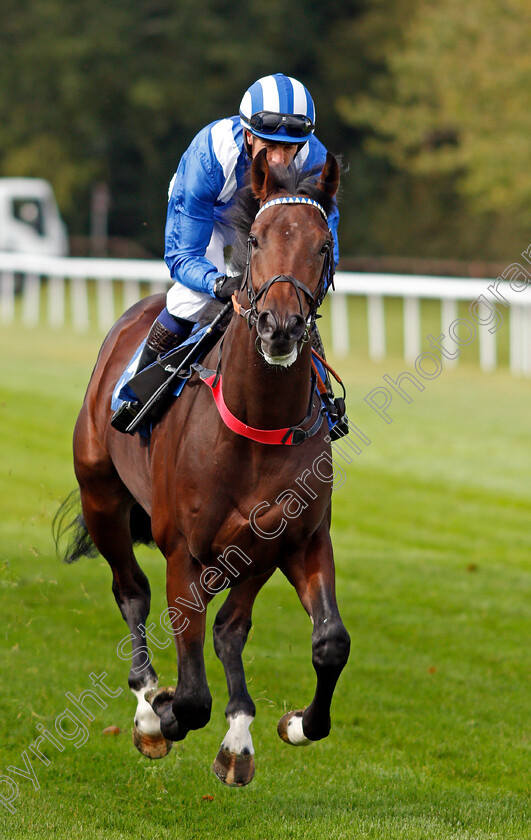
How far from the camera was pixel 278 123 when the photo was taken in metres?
3.98

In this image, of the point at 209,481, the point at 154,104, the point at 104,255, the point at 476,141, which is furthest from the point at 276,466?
the point at 154,104

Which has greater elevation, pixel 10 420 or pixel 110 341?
pixel 110 341

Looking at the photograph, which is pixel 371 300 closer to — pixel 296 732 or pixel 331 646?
pixel 296 732

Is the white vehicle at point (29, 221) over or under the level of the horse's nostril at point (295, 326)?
under

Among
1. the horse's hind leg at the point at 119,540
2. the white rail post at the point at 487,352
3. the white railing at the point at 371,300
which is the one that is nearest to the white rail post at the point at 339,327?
the white railing at the point at 371,300

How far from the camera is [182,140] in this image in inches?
1511

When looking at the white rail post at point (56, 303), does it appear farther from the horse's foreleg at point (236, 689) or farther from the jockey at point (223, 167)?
the jockey at point (223, 167)

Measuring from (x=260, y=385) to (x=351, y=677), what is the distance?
3075mm

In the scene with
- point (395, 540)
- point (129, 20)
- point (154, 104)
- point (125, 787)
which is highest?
point (129, 20)

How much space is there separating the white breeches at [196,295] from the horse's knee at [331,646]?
4.52 ft

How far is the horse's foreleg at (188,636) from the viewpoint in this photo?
13.4 ft

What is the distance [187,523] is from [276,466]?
1.41ft

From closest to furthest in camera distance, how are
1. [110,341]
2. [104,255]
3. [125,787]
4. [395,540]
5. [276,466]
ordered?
[276,466] < [125,787] < [110,341] < [395,540] < [104,255]

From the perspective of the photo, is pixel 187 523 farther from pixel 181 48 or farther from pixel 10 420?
pixel 181 48
